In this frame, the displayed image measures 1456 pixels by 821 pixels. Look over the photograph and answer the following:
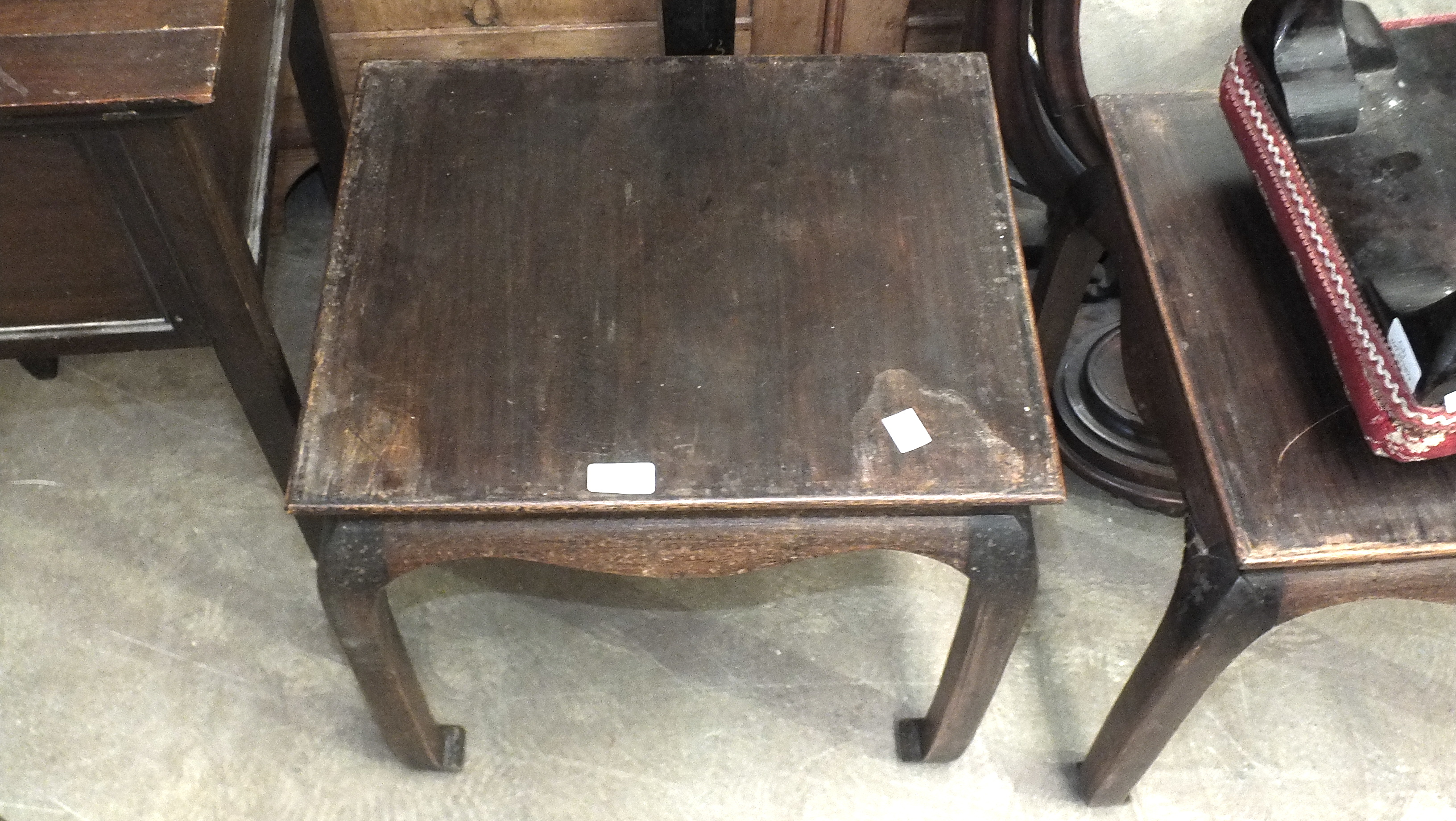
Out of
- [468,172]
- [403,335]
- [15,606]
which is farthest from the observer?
[15,606]

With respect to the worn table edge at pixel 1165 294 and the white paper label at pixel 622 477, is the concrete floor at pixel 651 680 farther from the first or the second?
the white paper label at pixel 622 477

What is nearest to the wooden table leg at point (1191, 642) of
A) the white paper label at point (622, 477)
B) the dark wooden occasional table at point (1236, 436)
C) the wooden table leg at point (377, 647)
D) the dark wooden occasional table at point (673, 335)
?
the dark wooden occasional table at point (1236, 436)

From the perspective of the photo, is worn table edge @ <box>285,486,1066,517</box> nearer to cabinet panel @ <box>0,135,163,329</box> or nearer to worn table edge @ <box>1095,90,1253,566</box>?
worn table edge @ <box>1095,90,1253,566</box>

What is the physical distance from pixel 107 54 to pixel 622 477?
0.44m

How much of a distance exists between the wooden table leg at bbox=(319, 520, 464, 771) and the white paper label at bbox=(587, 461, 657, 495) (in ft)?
0.52

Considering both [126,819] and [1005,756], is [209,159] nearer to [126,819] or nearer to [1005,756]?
[126,819]

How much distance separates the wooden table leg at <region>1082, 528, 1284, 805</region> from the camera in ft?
2.74

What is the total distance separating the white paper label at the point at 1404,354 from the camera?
2.47 feet

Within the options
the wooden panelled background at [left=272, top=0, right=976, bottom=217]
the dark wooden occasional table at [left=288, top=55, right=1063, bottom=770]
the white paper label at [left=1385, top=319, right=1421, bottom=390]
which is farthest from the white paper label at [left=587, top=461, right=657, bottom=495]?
the wooden panelled background at [left=272, top=0, right=976, bottom=217]

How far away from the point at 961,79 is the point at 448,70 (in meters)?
0.43

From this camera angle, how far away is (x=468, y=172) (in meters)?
0.99

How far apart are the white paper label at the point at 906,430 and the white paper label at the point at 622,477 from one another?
16cm

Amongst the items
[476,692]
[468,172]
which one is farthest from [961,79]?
[476,692]

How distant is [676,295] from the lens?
36.0 inches
